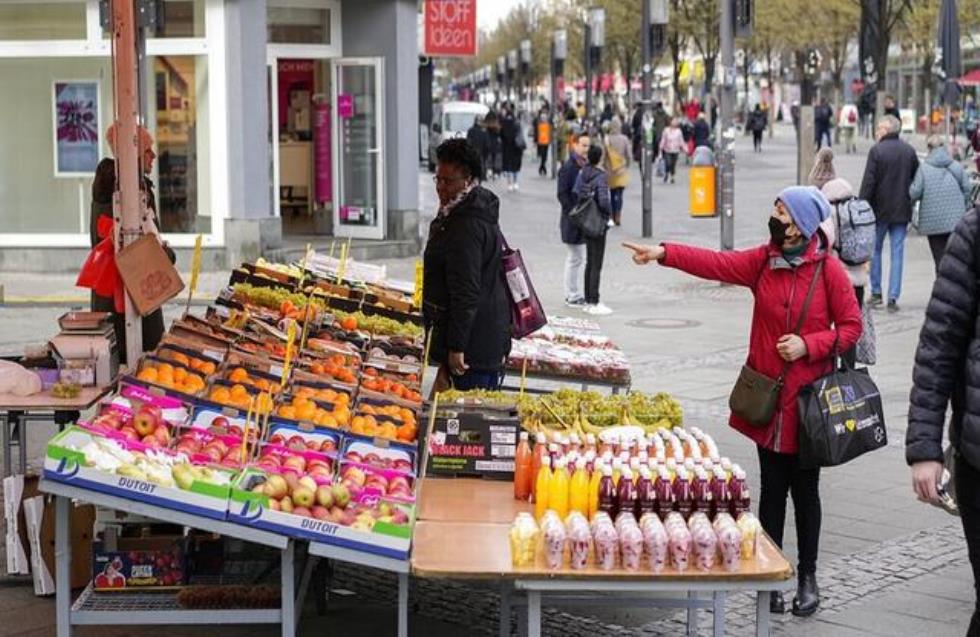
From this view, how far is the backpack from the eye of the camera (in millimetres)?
11133

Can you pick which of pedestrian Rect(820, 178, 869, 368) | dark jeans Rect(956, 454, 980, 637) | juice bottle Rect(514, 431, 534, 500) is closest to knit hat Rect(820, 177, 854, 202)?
pedestrian Rect(820, 178, 869, 368)

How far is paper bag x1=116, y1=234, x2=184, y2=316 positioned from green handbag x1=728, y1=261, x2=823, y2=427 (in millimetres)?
2791

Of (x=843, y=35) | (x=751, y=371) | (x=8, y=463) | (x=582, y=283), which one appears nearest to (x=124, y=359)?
(x=8, y=463)

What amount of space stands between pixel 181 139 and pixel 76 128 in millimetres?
1356

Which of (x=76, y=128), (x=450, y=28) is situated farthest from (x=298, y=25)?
(x=450, y=28)

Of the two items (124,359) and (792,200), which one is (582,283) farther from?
(792,200)

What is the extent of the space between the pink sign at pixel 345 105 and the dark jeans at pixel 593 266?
23.3 feet

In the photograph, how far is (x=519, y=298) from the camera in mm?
8719

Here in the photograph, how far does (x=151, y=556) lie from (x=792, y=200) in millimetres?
2996

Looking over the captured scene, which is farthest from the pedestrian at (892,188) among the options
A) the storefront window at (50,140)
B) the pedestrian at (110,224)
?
the storefront window at (50,140)

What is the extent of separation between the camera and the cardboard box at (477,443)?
6551 mm

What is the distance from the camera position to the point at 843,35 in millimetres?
66438

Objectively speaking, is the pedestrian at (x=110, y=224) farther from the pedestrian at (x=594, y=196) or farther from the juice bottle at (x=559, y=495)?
the pedestrian at (x=594, y=196)

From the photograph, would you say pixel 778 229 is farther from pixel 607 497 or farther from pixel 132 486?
pixel 132 486
